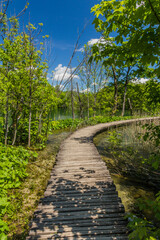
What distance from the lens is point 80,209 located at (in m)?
3.32

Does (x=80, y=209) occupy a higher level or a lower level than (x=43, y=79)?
lower

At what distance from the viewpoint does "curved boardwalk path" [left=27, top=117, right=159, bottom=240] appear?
2717mm

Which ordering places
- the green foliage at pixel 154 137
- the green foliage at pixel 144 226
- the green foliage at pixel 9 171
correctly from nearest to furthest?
the green foliage at pixel 144 226, the green foliage at pixel 154 137, the green foliage at pixel 9 171

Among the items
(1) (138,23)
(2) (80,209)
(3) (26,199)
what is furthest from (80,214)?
(1) (138,23)

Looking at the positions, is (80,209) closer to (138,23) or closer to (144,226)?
(144,226)

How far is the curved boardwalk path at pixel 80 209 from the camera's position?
2.72 meters

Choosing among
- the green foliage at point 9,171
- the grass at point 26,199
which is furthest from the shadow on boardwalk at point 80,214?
the green foliage at point 9,171

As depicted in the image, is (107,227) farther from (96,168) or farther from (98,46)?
(98,46)

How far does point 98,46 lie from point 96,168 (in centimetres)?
433

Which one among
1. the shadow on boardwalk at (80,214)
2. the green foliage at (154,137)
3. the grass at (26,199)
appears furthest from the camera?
the grass at (26,199)

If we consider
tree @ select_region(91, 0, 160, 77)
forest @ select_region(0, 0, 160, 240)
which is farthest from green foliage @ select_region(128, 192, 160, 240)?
tree @ select_region(91, 0, 160, 77)

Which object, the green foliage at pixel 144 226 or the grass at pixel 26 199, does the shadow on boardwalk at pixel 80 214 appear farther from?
the green foliage at pixel 144 226

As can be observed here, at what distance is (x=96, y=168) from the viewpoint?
5508 millimetres

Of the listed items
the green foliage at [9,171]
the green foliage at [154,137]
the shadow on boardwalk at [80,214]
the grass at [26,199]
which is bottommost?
the grass at [26,199]
